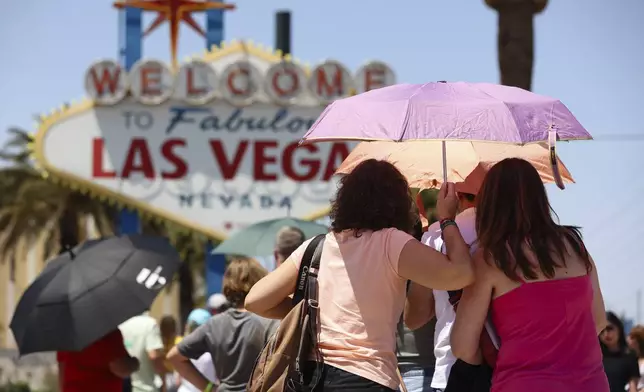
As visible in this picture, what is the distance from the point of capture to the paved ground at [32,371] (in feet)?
98.2

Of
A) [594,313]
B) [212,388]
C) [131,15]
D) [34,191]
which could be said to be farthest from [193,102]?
[594,313]

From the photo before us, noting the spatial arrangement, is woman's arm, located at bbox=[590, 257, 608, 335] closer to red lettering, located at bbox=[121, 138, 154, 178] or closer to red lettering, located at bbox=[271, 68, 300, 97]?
red lettering, located at bbox=[271, 68, 300, 97]

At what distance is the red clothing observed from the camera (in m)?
6.96

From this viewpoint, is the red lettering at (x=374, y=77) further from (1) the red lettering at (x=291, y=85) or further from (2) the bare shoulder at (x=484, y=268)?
(2) the bare shoulder at (x=484, y=268)

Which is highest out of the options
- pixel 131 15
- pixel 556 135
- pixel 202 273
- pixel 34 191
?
pixel 131 15

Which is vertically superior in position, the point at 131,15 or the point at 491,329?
the point at 131,15

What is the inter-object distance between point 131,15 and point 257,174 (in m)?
3.98

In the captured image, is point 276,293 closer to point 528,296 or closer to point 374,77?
point 528,296

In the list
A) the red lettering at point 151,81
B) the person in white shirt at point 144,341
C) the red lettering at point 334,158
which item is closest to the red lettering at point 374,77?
the red lettering at point 334,158

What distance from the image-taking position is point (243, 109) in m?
20.2

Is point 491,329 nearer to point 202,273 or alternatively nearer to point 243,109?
point 243,109

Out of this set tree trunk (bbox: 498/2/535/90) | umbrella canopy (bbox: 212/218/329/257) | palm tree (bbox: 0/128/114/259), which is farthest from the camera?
palm tree (bbox: 0/128/114/259)

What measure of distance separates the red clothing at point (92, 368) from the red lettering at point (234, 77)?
13.3 m

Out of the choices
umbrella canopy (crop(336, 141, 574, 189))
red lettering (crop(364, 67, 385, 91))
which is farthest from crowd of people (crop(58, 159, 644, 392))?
red lettering (crop(364, 67, 385, 91))
